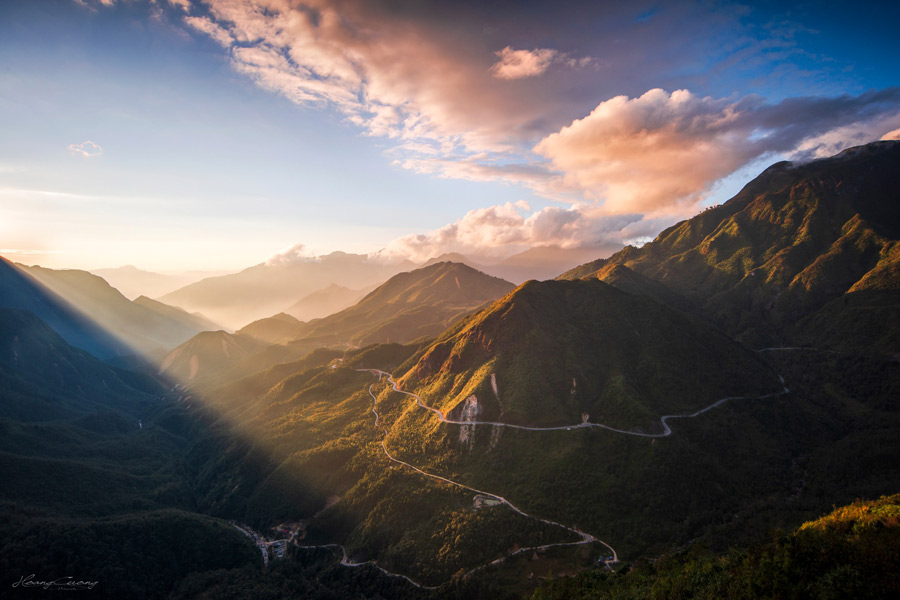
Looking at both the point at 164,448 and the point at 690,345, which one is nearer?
the point at 690,345

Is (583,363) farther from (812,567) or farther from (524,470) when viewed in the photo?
(812,567)

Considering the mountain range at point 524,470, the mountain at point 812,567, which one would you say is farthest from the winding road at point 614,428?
the mountain at point 812,567

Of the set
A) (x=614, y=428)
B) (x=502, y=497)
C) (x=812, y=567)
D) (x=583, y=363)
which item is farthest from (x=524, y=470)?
(x=812, y=567)

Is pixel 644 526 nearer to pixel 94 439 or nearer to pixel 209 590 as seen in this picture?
pixel 209 590

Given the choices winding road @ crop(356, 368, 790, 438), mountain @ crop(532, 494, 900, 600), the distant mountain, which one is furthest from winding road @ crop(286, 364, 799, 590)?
mountain @ crop(532, 494, 900, 600)

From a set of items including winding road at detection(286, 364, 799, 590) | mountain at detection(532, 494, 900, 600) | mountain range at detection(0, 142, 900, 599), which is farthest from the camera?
winding road at detection(286, 364, 799, 590)

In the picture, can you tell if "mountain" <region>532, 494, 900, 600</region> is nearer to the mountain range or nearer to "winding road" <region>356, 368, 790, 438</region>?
the mountain range

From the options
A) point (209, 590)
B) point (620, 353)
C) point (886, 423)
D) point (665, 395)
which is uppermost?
point (620, 353)

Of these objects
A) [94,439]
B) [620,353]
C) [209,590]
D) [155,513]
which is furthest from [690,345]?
[94,439]
